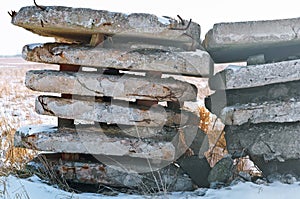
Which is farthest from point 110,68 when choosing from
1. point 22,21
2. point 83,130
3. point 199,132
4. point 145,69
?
point 199,132

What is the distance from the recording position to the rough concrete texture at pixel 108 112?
2.85m

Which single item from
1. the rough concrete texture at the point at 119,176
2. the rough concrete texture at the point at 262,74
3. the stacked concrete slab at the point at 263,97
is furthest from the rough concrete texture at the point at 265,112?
the rough concrete texture at the point at 119,176

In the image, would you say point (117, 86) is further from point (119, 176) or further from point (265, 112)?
point (265, 112)

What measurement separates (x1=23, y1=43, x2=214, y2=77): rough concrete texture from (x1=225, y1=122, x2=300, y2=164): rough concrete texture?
0.52 m

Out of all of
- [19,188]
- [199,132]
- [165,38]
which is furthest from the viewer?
[199,132]

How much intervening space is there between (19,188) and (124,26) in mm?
1293

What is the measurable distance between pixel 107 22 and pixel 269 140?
141 cm

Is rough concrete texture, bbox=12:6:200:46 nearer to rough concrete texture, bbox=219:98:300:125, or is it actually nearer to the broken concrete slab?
rough concrete texture, bbox=219:98:300:125

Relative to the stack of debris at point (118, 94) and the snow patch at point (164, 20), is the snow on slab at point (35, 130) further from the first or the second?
the snow patch at point (164, 20)

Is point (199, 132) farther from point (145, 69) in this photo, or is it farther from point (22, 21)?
point (22, 21)

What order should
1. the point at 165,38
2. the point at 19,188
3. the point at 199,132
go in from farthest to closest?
the point at 199,132 < the point at 165,38 < the point at 19,188

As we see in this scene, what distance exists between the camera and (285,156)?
2787mm

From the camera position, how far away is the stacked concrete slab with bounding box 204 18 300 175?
108 inches

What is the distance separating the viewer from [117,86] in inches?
111
